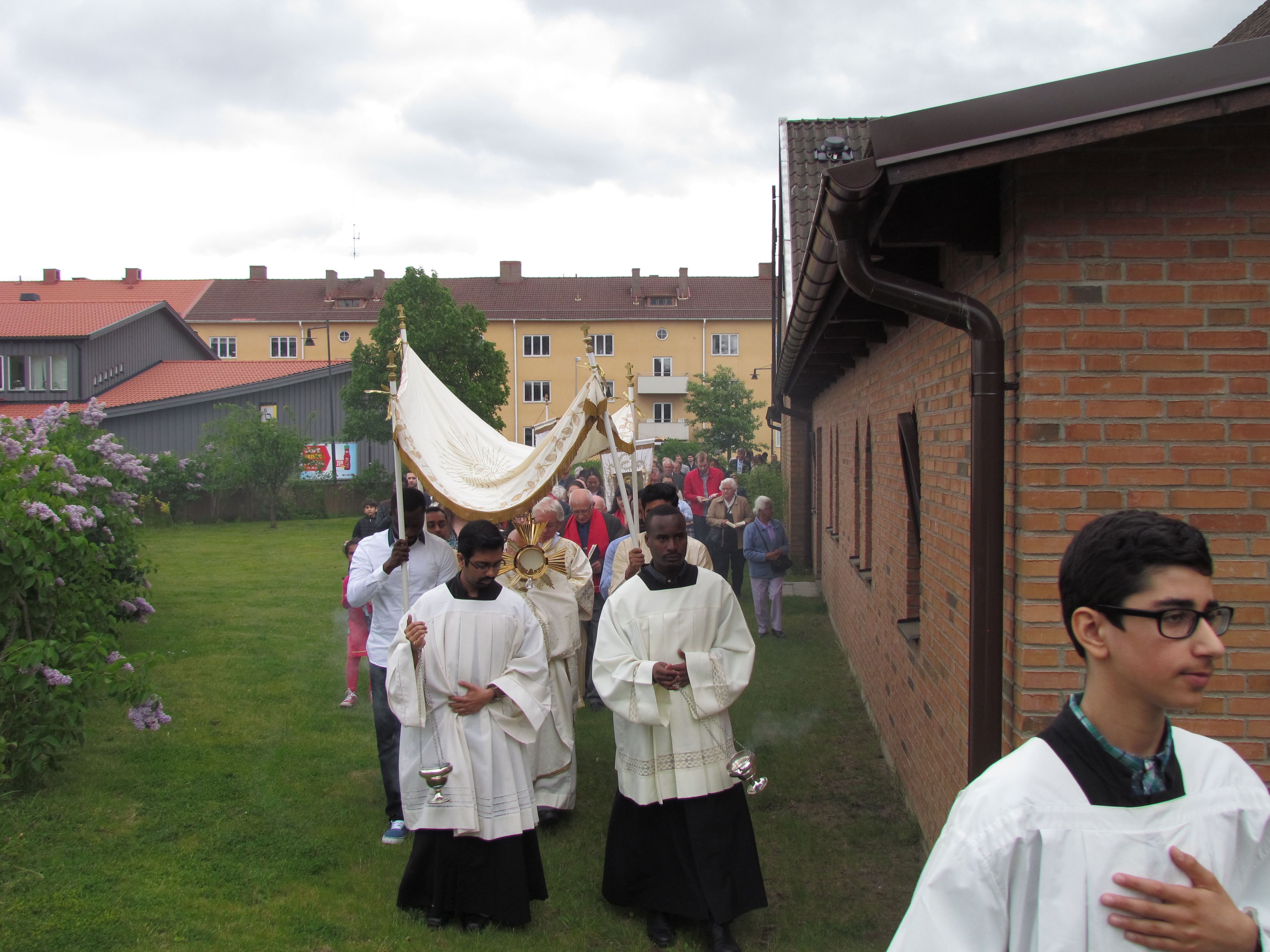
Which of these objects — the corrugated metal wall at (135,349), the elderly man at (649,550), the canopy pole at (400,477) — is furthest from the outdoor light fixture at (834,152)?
the corrugated metal wall at (135,349)

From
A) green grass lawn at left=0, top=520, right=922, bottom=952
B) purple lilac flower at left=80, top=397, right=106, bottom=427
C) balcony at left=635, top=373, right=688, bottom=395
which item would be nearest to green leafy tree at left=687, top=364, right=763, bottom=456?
balcony at left=635, top=373, right=688, bottom=395

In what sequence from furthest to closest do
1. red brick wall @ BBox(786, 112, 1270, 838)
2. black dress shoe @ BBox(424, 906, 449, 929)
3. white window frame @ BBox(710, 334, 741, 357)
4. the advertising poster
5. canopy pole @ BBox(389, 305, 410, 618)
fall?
white window frame @ BBox(710, 334, 741, 357), the advertising poster, canopy pole @ BBox(389, 305, 410, 618), black dress shoe @ BBox(424, 906, 449, 929), red brick wall @ BBox(786, 112, 1270, 838)

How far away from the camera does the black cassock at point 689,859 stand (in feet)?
15.8

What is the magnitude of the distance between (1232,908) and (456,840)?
13.1ft

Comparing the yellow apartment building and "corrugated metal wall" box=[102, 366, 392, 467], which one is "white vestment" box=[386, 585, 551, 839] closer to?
"corrugated metal wall" box=[102, 366, 392, 467]

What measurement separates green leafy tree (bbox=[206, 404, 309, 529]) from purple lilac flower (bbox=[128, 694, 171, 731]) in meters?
24.0

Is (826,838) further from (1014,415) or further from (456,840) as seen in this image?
(1014,415)

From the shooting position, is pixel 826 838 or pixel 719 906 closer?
pixel 719 906

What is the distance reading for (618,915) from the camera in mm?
5137

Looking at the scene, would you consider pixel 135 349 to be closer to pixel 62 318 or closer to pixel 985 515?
pixel 62 318

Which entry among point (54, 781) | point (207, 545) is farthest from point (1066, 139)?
point (207, 545)

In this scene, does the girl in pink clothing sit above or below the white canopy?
below

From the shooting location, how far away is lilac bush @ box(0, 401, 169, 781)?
554cm

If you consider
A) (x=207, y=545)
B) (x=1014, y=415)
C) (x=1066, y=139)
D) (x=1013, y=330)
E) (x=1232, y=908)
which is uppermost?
(x=1066, y=139)
